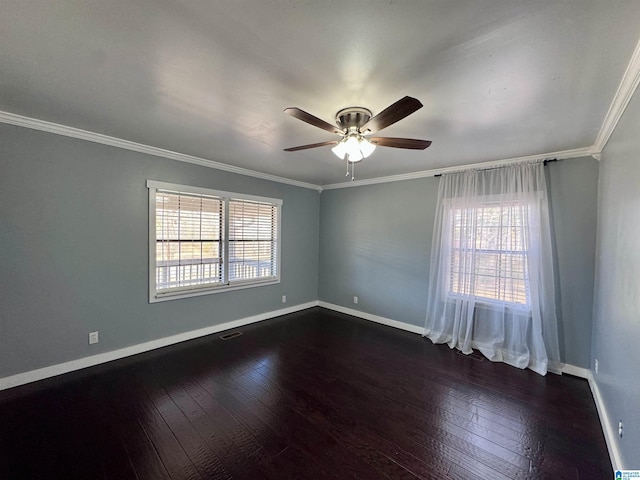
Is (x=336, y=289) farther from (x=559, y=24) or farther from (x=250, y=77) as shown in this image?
(x=559, y=24)

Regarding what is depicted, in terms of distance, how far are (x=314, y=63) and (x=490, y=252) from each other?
311cm

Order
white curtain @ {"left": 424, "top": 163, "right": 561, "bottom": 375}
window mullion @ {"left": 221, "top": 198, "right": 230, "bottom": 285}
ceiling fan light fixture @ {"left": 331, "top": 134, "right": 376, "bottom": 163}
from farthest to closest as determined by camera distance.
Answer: window mullion @ {"left": 221, "top": 198, "right": 230, "bottom": 285} → white curtain @ {"left": 424, "top": 163, "right": 561, "bottom": 375} → ceiling fan light fixture @ {"left": 331, "top": 134, "right": 376, "bottom": 163}

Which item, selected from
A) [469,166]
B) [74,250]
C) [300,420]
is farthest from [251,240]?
[469,166]

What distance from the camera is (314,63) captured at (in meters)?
1.59

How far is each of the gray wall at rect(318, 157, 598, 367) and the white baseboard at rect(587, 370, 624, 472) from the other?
2.16ft

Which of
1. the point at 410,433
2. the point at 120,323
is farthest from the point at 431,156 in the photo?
the point at 120,323

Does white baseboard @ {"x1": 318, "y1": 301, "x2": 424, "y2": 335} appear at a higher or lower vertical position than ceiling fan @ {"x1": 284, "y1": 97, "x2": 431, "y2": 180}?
lower

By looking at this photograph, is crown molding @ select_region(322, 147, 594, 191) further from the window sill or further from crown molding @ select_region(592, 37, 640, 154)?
the window sill

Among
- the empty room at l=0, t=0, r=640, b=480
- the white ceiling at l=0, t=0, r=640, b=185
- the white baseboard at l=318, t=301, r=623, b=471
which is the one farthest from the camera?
the white baseboard at l=318, t=301, r=623, b=471

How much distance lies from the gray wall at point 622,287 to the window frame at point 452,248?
2.03 ft

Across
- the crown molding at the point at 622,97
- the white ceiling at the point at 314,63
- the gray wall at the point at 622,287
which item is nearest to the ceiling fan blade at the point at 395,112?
the white ceiling at the point at 314,63

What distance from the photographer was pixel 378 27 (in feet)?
4.29

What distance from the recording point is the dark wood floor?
172 centimetres

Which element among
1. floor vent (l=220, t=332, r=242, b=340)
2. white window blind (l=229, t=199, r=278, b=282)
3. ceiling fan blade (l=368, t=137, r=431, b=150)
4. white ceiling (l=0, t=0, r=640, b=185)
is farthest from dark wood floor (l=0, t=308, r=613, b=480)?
white ceiling (l=0, t=0, r=640, b=185)
